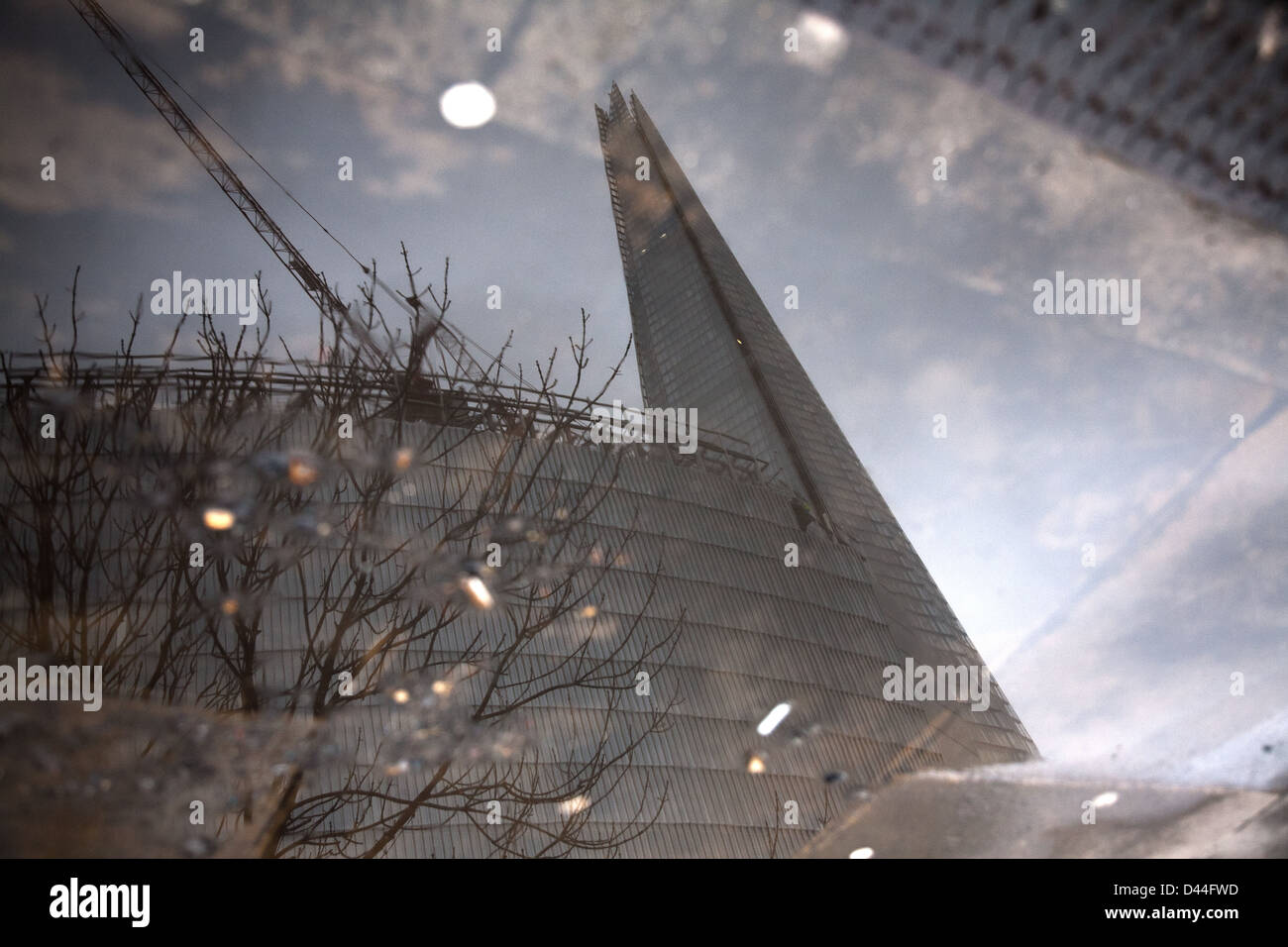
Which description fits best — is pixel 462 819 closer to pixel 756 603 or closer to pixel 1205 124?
pixel 756 603

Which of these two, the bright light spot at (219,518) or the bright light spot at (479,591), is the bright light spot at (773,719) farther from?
the bright light spot at (219,518)

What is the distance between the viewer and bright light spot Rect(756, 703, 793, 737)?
2588 centimetres

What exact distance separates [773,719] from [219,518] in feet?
83.5

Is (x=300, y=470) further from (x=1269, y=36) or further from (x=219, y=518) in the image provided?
(x=1269, y=36)

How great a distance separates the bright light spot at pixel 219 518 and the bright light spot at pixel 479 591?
1.69 m

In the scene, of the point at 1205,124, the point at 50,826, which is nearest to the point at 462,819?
the point at 50,826

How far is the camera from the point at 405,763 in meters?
5.55

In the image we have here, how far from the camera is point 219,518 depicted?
508 centimetres

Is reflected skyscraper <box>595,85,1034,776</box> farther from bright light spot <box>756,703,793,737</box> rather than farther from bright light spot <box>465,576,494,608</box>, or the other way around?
bright light spot <box>465,576,494,608</box>

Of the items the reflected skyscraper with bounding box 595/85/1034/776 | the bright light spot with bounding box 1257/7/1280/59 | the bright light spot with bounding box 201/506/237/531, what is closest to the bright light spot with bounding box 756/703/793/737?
the reflected skyscraper with bounding box 595/85/1034/776

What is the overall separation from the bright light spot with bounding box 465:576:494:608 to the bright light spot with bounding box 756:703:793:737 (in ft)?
68.3

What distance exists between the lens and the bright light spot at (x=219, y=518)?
16.6ft

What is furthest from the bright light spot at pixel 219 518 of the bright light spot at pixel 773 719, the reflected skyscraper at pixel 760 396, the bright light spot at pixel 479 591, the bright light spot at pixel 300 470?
the reflected skyscraper at pixel 760 396
